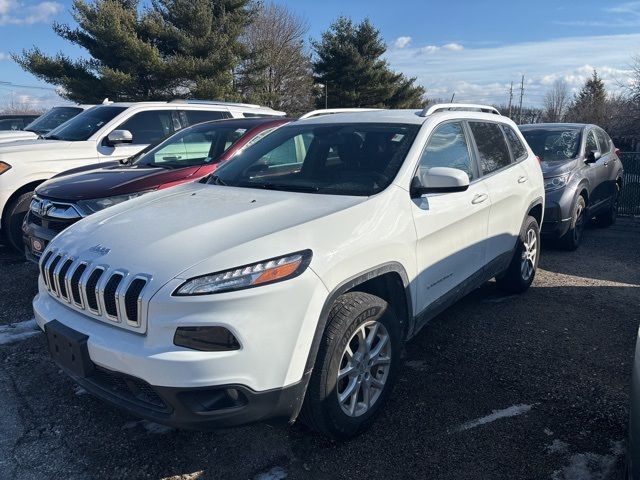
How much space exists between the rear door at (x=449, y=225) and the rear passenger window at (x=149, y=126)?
16.2 ft

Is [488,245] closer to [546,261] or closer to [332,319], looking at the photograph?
[332,319]

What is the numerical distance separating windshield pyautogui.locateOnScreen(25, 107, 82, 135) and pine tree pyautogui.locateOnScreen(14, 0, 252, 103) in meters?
11.8

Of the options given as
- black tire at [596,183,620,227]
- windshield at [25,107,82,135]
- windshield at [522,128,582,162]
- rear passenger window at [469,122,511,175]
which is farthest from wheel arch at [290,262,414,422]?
windshield at [25,107,82,135]

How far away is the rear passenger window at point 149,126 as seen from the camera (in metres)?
7.58

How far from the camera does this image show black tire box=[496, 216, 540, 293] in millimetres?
5004

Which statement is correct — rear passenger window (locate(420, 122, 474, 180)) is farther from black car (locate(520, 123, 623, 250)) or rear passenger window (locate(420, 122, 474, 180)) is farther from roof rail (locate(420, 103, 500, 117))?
black car (locate(520, 123, 623, 250))

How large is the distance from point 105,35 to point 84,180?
19.1 metres

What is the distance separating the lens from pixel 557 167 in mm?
7188

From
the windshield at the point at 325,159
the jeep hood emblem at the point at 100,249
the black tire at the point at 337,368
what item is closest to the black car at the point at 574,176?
the windshield at the point at 325,159

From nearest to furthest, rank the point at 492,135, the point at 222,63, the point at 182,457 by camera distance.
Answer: the point at 182,457
the point at 492,135
the point at 222,63

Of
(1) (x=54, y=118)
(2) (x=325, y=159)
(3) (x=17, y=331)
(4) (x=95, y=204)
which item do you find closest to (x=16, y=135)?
(1) (x=54, y=118)

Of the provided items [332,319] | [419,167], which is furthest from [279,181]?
[332,319]

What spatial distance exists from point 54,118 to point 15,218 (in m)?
4.62

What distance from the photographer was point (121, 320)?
7.83 feet
